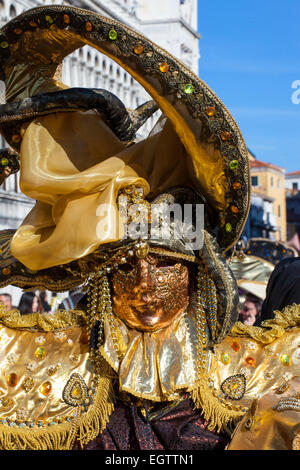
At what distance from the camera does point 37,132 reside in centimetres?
270

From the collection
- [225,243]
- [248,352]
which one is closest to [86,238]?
[225,243]

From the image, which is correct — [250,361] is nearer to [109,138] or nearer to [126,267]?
[126,267]

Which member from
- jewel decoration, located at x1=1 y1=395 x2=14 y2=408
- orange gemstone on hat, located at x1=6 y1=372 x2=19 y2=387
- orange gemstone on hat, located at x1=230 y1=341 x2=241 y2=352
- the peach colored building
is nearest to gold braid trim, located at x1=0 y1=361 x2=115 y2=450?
jewel decoration, located at x1=1 y1=395 x2=14 y2=408

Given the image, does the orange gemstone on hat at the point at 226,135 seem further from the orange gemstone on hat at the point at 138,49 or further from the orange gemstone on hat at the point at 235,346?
the orange gemstone on hat at the point at 235,346

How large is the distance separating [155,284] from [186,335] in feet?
1.06

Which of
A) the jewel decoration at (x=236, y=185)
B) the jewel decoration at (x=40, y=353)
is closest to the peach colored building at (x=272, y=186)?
the jewel decoration at (x=40, y=353)

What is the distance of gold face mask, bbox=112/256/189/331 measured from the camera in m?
2.74

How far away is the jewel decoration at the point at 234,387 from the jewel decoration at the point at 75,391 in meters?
0.61

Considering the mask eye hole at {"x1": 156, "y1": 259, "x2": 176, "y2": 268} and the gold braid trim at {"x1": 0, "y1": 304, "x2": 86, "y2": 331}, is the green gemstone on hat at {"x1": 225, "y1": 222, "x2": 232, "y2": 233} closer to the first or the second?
the mask eye hole at {"x1": 156, "y1": 259, "x2": 176, "y2": 268}

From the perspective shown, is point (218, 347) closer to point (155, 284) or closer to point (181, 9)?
point (155, 284)

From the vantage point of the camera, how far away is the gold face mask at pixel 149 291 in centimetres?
274

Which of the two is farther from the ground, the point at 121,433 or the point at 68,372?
the point at 68,372

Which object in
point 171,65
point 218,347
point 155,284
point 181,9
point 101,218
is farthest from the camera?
point 181,9

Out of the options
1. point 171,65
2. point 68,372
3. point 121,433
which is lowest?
point 121,433
